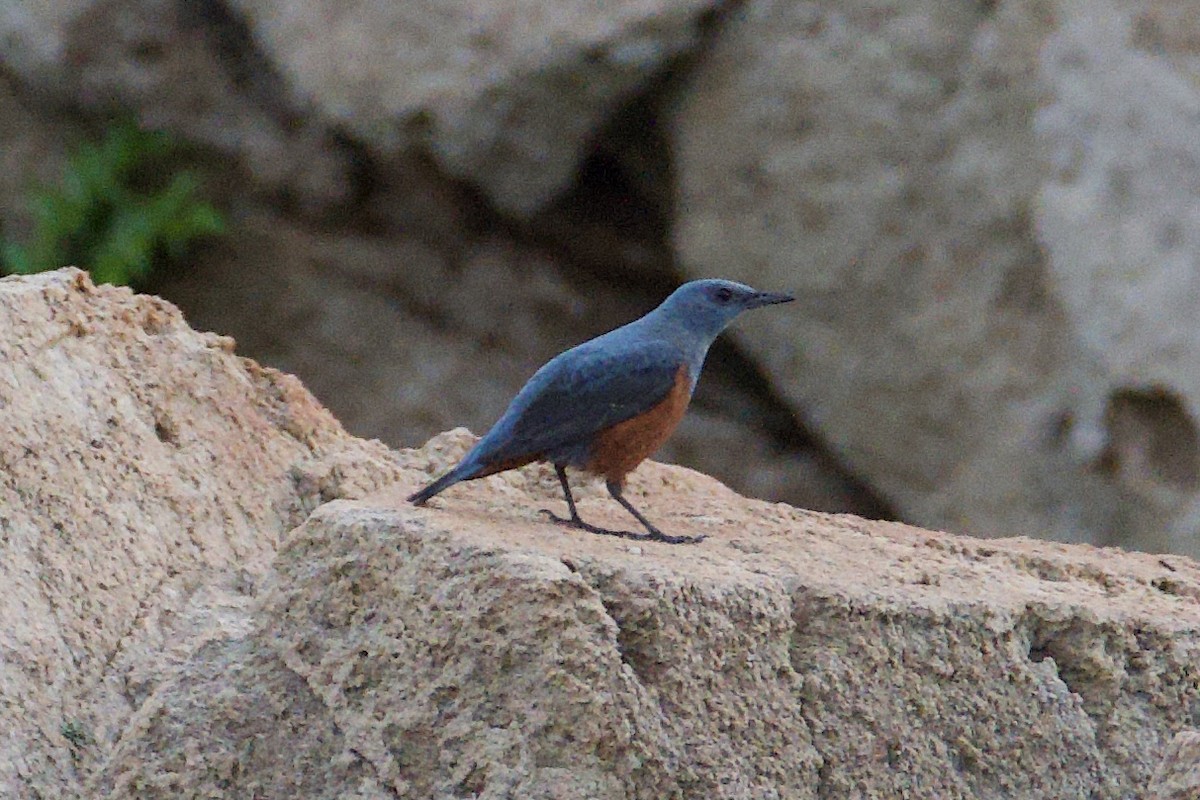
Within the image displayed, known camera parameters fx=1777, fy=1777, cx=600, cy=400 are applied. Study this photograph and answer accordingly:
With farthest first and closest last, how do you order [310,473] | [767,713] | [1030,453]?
[1030,453]
[310,473]
[767,713]

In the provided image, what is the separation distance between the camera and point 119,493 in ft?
13.4

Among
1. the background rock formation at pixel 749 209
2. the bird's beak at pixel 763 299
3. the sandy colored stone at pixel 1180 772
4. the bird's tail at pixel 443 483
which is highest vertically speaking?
the background rock formation at pixel 749 209

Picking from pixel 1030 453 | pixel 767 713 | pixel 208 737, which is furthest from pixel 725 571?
pixel 1030 453

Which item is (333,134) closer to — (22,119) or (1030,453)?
(22,119)

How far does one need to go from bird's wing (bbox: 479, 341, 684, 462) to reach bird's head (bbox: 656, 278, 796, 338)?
26cm

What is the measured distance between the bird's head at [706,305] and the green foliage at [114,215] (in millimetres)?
5560

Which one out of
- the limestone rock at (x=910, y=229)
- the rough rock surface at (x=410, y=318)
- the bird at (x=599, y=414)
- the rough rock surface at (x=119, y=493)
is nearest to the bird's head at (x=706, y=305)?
the bird at (x=599, y=414)

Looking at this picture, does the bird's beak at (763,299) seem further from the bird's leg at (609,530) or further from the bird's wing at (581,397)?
the bird's leg at (609,530)

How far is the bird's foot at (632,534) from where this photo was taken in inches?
156

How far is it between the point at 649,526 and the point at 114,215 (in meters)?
6.64

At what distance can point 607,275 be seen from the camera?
1036 cm

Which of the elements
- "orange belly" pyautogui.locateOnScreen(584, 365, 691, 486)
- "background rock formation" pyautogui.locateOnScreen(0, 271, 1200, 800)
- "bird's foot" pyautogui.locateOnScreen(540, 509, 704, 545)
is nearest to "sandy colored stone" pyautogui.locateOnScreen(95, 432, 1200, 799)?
"background rock formation" pyautogui.locateOnScreen(0, 271, 1200, 800)

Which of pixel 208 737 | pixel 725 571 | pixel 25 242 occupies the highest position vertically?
pixel 25 242

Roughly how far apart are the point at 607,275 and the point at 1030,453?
2.79 meters
